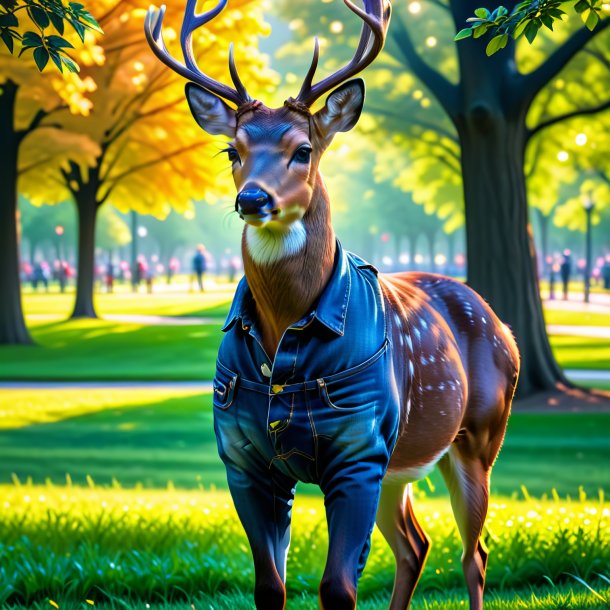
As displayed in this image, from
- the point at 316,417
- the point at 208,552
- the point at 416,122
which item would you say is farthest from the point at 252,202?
the point at 416,122

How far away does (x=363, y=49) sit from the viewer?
4.38 m

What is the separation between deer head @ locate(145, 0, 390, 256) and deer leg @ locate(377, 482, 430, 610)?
6.33 feet

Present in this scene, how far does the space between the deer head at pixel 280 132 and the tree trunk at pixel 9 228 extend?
17.5 meters

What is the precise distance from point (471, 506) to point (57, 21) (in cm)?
325

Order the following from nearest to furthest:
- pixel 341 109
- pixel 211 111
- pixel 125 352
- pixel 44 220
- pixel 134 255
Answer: pixel 341 109 < pixel 211 111 < pixel 125 352 < pixel 134 255 < pixel 44 220

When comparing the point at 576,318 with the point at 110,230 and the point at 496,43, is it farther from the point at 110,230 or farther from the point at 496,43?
the point at 110,230

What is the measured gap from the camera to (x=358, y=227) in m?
71.9

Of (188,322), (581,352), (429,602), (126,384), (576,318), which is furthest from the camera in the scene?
(576,318)

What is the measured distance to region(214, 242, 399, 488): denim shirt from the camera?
3861 mm

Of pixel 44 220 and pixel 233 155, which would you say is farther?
pixel 44 220

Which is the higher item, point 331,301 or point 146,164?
point 146,164

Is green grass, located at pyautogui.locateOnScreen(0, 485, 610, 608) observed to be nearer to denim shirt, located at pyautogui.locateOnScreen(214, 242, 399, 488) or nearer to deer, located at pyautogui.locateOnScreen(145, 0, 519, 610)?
deer, located at pyautogui.locateOnScreen(145, 0, 519, 610)

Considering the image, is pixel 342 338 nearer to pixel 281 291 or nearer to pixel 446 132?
pixel 281 291

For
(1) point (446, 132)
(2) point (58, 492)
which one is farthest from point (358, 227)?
(2) point (58, 492)
